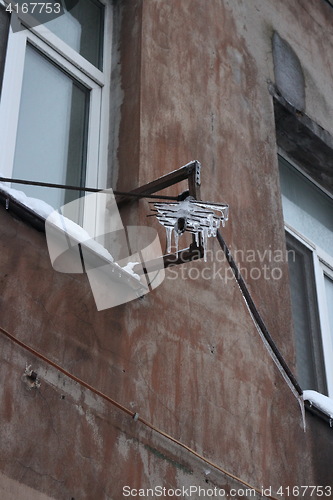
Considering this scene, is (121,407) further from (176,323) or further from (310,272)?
(310,272)

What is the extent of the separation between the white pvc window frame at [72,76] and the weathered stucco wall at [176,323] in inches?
4.4

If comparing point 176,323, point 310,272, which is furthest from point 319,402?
point 310,272

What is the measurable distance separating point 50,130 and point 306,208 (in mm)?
2641

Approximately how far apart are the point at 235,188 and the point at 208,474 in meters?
1.83

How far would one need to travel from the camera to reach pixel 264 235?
5.61 metres

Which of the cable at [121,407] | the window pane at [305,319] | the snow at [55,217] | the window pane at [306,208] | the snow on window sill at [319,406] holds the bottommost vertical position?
the cable at [121,407]

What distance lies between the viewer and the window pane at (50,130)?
4699 mm

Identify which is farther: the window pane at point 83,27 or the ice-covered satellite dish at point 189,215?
the window pane at point 83,27

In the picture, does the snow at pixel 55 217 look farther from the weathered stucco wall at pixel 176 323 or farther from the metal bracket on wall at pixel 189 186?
the metal bracket on wall at pixel 189 186

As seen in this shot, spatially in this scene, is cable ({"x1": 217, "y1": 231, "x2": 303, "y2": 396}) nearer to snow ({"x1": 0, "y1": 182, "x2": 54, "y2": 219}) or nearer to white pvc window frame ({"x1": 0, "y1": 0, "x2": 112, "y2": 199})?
white pvc window frame ({"x1": 0, "y1": 0, "x2": 112, "y2": 199})

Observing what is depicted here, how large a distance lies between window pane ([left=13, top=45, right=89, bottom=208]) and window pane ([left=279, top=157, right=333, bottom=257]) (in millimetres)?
2055

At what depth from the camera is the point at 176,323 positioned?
→ 461cm

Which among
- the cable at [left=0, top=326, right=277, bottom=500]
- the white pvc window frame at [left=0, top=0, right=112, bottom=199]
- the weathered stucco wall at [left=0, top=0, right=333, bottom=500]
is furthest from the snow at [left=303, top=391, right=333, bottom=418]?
the white pvc window frame at [left=0, top=0, right=112, bottom=199]

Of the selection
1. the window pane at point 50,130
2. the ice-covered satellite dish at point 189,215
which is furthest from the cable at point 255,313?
the window pane at point 50,130
